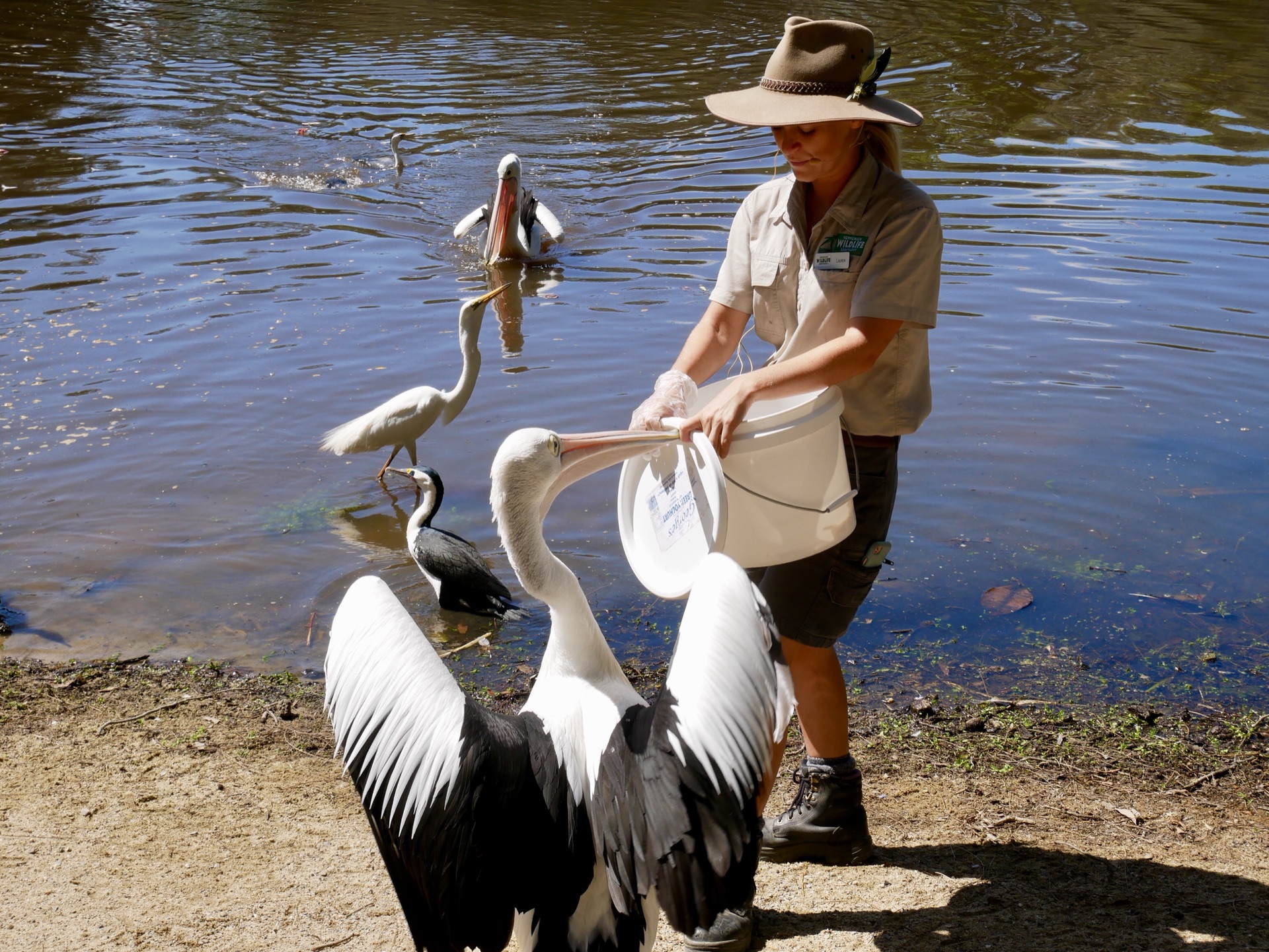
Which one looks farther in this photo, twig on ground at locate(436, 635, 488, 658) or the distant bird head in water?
the distant bird head in water

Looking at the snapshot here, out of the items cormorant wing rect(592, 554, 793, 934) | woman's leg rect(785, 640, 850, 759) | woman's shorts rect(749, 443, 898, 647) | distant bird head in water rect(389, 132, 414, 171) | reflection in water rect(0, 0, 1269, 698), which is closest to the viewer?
cormorant wing rect(592, 554, 793, 934)

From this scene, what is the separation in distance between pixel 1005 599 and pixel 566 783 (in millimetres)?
2724

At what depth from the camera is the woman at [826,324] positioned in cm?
275

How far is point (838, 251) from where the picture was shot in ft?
9.33

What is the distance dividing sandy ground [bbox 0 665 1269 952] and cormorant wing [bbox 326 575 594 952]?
62cm

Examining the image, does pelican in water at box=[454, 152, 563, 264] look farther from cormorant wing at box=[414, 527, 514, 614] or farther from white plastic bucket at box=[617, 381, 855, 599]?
white plastic bucket at box=[617, 381, 855, 599]

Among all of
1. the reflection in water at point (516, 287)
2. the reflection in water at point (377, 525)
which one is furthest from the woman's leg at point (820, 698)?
the reflection in water at point (516, 287)

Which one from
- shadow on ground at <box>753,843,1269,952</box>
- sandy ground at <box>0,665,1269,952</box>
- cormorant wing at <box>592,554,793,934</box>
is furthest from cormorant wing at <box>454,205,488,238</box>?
cormorant wing at <box>592,554,793,934</box>

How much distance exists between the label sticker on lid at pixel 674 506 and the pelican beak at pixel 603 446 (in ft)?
0.35

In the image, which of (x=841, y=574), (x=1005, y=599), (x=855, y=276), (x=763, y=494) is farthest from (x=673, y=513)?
(x=1005, y=599)

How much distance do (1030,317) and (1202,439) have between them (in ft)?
6.06

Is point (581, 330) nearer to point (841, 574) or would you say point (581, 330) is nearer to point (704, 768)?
point (841, 574)

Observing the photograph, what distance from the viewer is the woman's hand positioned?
2674 mm

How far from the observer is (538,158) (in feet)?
41.4
